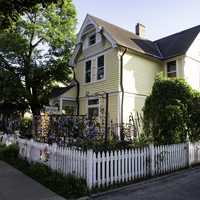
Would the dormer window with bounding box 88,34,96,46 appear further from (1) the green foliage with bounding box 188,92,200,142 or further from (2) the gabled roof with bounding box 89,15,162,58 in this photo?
(1) the green foliage with bounding box 188,92,200,142

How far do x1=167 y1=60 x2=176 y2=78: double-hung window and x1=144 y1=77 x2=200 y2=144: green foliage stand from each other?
6.37m

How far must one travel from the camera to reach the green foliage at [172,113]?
8922 mm

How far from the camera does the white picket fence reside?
6413mm

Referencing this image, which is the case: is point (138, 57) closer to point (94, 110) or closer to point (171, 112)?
point (94, 110)

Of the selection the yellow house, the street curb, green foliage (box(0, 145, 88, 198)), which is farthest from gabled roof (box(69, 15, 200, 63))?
green foliage (box(0, 145, 88, 198))

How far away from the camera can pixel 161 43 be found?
19328 mm

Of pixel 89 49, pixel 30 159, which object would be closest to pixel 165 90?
pixel 30 159

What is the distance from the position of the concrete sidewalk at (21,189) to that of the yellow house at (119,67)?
258 inches

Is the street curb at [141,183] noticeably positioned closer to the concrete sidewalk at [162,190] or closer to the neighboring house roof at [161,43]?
the concrete sidewalk at [162,190]

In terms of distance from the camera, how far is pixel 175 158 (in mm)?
8398

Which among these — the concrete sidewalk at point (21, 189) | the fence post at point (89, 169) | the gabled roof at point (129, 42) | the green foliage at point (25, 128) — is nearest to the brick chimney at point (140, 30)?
the gabled roof at point (129, 42)

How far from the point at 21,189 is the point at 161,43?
16074mm

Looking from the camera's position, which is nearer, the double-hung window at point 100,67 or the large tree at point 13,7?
the large tree at point 13,7

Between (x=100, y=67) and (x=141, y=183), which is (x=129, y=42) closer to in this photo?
(x=100, y=67)
